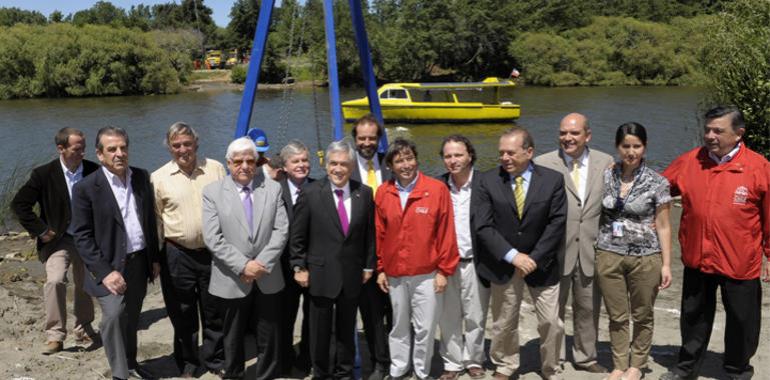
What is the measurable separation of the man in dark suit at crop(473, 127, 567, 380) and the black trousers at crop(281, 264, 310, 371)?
118 cm

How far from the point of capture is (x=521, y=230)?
3.91m

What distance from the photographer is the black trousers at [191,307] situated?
4.07 metres

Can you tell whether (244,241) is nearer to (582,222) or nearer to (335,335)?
(335,335)

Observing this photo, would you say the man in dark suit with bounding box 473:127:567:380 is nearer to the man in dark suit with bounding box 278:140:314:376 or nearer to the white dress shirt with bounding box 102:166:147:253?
the man in dark suit with bounding box 278:140:314:376

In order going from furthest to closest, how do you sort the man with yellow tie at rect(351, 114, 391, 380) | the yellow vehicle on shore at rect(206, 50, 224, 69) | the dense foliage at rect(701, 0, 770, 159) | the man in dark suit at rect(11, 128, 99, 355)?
the yellow vehicle on shore at rect(206, 50, 224, 69) → the dense foliage at rect(701, 0, 770, 159) → the man in dark suit at rect(11, 128, 99, 355) → the man with yellow tie at rect(351, 114, 391, 380)

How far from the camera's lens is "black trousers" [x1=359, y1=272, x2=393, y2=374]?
4096 millimetres

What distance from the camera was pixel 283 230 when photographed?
3.90 meters

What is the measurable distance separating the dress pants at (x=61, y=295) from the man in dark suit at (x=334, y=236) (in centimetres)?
197

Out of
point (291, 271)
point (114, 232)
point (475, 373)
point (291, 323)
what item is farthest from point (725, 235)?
point (114, 232)

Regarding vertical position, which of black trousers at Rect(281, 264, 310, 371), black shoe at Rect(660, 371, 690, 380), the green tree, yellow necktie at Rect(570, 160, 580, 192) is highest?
the green tree

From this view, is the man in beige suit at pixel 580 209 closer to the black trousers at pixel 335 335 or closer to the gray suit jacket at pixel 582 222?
the gray suit jacket at pixel 582 222

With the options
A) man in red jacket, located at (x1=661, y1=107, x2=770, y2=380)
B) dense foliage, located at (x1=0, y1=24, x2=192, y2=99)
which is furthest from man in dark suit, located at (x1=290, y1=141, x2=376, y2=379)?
dense foliage, located at (x1=0, y1=24, x2=192, y2=99)

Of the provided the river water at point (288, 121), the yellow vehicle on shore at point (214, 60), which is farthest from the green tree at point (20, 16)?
the river water at point (288, 121)

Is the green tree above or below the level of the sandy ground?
above
